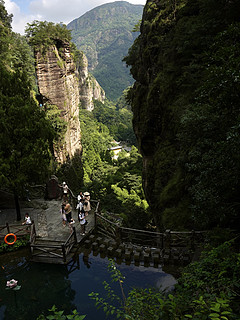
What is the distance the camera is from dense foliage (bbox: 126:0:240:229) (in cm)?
490

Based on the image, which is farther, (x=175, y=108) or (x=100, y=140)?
(x=100, y=140)

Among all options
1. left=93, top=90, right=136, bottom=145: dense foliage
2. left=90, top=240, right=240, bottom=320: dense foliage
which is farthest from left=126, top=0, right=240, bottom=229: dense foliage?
left=93, top=90, right=136, bottom=145: dense foliage

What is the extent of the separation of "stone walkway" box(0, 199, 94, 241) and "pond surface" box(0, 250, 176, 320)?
143cm

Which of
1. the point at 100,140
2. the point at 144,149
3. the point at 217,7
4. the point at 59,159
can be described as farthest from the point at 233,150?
the point at 100,140

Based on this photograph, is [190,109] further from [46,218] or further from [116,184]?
[116,184]

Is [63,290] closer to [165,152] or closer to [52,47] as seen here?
[165,152]

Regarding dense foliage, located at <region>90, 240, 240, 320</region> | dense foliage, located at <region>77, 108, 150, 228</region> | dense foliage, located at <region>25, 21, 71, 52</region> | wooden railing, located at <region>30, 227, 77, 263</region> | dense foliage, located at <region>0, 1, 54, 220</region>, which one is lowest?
dense foliage, located at <region>77, 108, 150, 228</region>

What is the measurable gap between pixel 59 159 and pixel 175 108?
24836 mm

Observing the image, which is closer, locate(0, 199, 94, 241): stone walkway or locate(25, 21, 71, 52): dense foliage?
locate(0, 199, 94, 241): stone walkway

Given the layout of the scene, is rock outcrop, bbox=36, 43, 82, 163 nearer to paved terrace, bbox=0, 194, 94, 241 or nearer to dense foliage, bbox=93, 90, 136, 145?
paved terrace, bbox=0, 194, 94, 241

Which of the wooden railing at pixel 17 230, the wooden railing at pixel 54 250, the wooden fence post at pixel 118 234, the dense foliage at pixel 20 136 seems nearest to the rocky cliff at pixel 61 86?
the dense foliage at pixel 20 136

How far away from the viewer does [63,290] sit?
7816mm

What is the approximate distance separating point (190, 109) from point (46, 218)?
8.76 meters

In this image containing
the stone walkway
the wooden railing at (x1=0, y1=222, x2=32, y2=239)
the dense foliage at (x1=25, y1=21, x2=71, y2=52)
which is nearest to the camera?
the wooden railing at (x1=0, y1=222, x2=32, y2=239)
